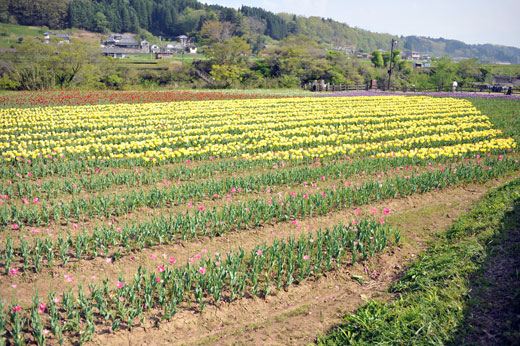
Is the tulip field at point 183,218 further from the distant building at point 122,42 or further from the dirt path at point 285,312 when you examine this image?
the distant building at point 122,42

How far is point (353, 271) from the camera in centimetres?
621

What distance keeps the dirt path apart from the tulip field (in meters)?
0.06

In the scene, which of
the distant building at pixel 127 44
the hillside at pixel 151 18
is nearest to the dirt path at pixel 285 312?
the hillside at pixel 151 18

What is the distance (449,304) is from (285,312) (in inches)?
86.8

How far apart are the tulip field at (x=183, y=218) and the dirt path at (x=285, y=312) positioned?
0.06 metres

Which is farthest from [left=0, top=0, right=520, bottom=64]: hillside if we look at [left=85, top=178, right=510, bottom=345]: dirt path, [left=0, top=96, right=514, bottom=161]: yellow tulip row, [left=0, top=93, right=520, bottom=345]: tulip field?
[left=85, top=178, right=510, bottom=345]: dirt path

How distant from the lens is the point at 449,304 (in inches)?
187

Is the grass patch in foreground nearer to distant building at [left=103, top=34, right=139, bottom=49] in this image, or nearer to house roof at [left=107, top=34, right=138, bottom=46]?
distant building at [left=103, top=34, right=139, bottom=49]

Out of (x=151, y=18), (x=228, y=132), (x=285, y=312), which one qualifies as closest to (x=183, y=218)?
(x=285, y=312)

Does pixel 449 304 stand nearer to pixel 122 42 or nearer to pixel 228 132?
pixel 228 132

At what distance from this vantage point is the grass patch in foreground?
4.21 meters

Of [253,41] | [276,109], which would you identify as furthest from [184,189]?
[253,41]

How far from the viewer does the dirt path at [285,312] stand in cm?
460

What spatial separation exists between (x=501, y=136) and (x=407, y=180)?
10.5 metres
